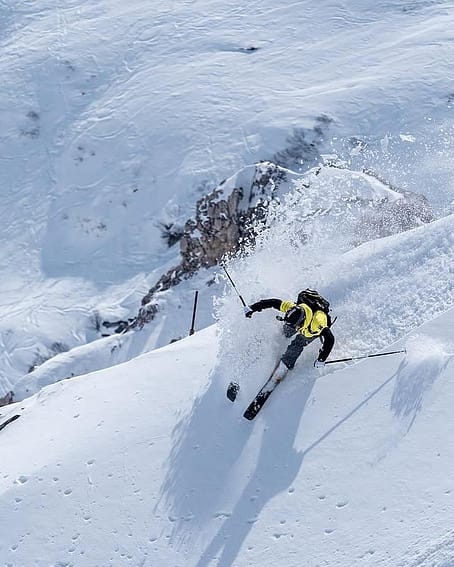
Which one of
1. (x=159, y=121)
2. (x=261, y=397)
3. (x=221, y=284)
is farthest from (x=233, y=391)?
(x=159, y=121)

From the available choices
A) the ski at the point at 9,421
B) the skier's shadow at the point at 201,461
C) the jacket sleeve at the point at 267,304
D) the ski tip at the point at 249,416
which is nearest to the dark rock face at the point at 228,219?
the ski at the point at 9,421

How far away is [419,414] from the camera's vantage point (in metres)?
10.6

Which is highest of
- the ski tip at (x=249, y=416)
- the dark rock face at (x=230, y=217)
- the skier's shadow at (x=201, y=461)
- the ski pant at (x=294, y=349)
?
the ski pant at (x=294, y=349)

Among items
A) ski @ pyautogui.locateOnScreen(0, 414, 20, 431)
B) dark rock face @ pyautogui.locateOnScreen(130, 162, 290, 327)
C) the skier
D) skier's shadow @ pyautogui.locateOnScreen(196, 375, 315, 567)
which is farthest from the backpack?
dark rock face @ pyautogui.locateOnScreen(130, 162, 290, 327)

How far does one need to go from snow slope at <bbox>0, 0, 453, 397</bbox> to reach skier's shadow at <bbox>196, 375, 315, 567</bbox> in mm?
16231

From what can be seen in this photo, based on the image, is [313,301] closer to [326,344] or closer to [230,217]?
[326,344]

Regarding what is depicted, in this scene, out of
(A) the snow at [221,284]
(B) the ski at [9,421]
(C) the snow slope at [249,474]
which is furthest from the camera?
(B) the ski at [9,421]

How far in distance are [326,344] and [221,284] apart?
39.6 ft

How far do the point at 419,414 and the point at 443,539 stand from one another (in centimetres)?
248

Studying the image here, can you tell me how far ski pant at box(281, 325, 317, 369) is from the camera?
39.3 ft

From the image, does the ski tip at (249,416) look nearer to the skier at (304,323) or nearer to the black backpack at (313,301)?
the skier at (304,323)

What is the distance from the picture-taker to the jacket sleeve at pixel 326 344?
11.6 m

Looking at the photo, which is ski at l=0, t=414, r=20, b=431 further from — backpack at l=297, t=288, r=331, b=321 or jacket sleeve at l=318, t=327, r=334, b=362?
jacket sleeve at l=318, t=327, r=334, b=362

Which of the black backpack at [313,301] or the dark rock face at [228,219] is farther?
the dark rock face at [228,219]
